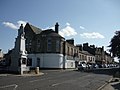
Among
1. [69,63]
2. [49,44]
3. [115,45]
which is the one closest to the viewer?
[49,44]

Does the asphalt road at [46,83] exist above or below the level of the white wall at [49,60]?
below

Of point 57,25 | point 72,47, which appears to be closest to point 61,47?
point 57,25

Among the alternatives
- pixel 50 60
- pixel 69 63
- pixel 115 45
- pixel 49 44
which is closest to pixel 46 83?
pixel 50 60

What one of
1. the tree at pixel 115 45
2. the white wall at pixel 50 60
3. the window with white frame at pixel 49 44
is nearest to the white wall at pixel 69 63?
the white wall at pixel 50 60

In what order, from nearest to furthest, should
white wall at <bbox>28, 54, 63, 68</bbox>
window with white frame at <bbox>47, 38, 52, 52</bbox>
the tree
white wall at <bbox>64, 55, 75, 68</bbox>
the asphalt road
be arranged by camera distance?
1. the asphalt road
2. white wall at <bbox>28, 54, 63, 68</bbox>
3. window with white frame at <bbox>47, 38, 52, 52</bbox>
4. the tree
5. white wall at <bbox>64, 55, 75, 68</bbox>

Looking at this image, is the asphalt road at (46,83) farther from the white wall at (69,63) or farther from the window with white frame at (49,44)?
the white wall at (69,63)

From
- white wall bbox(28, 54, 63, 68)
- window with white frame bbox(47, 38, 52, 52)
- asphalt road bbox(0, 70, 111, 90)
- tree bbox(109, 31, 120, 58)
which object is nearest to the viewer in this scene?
asphalt road bbox(0, 70, 111, 90)

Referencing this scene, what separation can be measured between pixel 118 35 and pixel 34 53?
2377 cm

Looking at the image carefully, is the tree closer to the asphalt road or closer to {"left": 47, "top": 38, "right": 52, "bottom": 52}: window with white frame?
{"left": 47, "top": 38, "right": 52, "bottom": 52}: window with white frame

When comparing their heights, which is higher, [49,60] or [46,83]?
[49,60]

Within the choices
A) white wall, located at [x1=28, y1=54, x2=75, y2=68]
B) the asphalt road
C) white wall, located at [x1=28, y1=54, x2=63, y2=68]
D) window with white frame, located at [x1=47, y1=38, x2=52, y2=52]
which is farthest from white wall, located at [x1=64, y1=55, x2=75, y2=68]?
the asphalt road

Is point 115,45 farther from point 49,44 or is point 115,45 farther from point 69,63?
point 49,44

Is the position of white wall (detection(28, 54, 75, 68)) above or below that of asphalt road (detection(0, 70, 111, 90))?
above

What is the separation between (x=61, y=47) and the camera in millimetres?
63031
